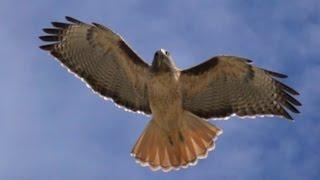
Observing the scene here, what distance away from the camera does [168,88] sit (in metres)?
13.7

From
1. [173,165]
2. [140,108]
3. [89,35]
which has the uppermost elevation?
[89,35]

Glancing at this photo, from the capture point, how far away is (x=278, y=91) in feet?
46.9

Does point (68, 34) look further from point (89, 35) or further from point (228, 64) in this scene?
point (228, 64)

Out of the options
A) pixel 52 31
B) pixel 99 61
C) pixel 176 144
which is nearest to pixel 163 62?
pixel 176 144

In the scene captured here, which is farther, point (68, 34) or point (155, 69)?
point (68, 34)

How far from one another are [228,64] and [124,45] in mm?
1622

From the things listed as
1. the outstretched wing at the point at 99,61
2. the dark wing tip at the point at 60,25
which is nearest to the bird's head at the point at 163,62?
the outstretched wing at the point at 99,61

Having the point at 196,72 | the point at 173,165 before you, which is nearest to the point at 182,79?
the point at 196,72

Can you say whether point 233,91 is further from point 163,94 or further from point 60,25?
point 60,25

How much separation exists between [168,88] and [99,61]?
57.2 inches

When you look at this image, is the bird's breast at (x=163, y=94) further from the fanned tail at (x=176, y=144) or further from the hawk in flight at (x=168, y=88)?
the fanned tail at (x=176, y=144)

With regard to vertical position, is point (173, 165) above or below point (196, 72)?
below

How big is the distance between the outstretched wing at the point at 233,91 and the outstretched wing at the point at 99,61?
0.76 meters

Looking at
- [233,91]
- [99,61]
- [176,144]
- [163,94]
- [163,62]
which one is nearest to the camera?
[163,62]
